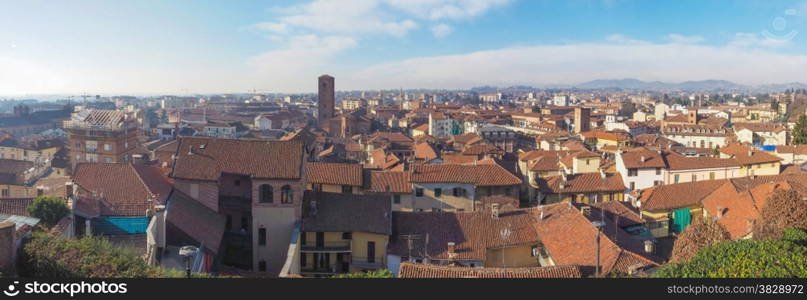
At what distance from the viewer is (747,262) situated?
36.8ft

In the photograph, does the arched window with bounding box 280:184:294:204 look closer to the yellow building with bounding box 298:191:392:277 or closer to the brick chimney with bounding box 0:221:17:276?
the yellow building with bounding box 298:191:392:277

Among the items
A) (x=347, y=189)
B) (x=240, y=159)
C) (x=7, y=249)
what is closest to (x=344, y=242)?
(x=240, y=159)

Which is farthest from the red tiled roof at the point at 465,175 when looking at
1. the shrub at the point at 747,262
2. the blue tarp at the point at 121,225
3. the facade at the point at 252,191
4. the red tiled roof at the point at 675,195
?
the shrub at the point at 747,262

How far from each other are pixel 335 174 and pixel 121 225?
43.4 feet

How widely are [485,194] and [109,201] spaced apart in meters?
16.7

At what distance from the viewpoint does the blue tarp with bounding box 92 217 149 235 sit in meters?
17.4

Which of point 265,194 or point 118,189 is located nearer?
point 118,189

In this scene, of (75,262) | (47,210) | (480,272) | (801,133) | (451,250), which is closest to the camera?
(75,262)

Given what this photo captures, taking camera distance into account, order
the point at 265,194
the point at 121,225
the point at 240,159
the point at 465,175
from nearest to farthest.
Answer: the point at 121,225 → the point at 265,194 → the point at 240,159 → the point at 465,175

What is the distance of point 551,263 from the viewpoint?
18.8 meters

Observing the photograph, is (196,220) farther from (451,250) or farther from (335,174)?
(335,174)

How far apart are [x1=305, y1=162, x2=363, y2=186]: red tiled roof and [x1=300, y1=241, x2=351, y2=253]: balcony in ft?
27.7

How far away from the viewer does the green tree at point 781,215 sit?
1570 cm

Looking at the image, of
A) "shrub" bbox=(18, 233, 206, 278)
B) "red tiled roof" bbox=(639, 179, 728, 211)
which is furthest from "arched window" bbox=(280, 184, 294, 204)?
"red tiled roof" bbox=(639, 179, 728, 211)
